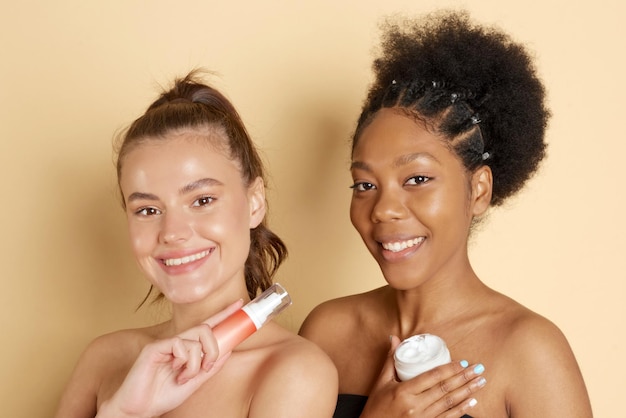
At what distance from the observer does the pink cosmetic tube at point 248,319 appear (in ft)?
5.56

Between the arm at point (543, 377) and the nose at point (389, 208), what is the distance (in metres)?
0.36

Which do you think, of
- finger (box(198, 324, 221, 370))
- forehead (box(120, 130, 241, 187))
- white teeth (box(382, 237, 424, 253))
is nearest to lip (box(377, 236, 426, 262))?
white teeth (box(382, 237, 424, 253))

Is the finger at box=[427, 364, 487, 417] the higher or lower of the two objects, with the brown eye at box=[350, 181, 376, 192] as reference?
lower

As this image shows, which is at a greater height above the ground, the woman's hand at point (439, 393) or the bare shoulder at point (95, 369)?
the bare shoulder at point (95, 369)

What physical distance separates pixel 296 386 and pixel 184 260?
1.12 feet

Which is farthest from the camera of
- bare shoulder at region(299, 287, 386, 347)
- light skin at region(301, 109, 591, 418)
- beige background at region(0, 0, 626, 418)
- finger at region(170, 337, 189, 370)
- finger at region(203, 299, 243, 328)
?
beige background at region(0, 0, 626, 418)

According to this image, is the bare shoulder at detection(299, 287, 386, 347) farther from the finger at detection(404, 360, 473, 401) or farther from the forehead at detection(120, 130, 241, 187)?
the forehead at detection(120, 130, 241, 187)

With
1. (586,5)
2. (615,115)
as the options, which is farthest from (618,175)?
(586,5)

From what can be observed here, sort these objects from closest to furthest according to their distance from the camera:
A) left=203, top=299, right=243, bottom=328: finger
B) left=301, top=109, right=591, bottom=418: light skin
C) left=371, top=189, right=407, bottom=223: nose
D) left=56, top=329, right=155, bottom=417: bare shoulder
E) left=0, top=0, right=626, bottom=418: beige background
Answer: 1. left=203, top=299, right=243, bottom=328: finger
2. left=301, top=109, right=591, bottom=418: light skin
3. left=371, top=189, right=407, bottom=223: nose
4. left=56, top=329, right=155, bottom=417: bare shoulder
5. left=0, top=0, right=626, bottom=418: beige background

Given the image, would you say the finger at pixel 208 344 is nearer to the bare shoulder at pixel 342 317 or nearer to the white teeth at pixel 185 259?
the white teeth at pixel 185 259

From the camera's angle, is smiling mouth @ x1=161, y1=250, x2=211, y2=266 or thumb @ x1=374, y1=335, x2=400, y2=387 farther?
thumb @ x1=374, y1=335, x2=400, y2=387

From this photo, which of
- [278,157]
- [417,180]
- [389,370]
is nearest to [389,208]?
[417,180]

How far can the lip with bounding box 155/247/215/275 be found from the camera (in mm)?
1803

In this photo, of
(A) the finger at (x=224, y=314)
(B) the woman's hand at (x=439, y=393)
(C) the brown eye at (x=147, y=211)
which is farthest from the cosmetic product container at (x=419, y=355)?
(C) the brown eye at (x=147, y=211)
